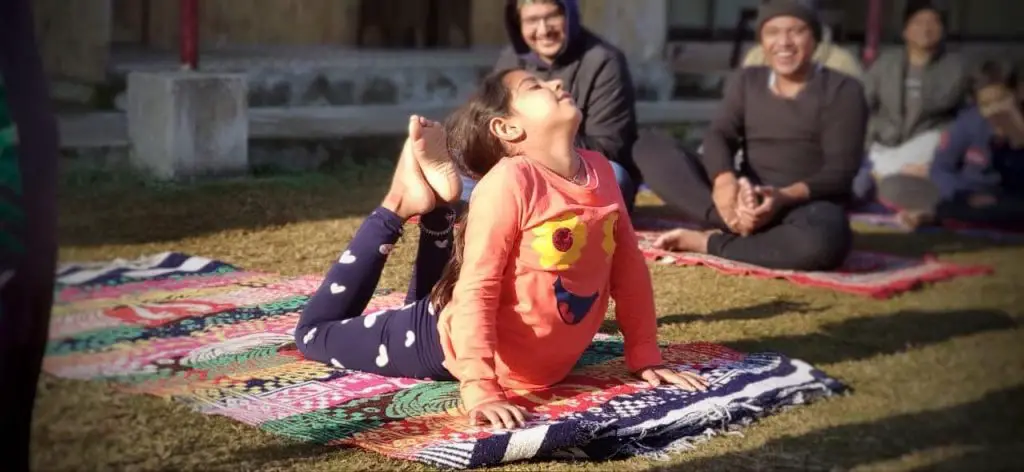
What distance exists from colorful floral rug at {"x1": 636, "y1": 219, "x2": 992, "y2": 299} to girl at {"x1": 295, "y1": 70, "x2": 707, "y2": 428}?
38.4 inches

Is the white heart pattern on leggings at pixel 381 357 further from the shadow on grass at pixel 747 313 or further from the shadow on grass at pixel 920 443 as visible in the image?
the shadow on grass at pixel 747 313

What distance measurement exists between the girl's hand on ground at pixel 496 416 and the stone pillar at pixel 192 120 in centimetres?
145

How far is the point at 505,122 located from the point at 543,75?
0.92m

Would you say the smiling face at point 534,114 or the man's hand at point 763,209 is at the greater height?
the smiling face at point 534,114

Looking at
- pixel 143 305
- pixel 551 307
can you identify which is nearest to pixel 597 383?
pixel 551 307

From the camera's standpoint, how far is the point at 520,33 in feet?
8.25

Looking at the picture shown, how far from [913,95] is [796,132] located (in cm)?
63

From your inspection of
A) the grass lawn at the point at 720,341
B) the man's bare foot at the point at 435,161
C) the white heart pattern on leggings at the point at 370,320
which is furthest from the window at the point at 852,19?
the white heart pattern on leggings at the point at 370,320

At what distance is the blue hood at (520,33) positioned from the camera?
2.46m

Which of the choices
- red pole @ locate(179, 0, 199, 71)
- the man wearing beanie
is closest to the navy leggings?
red pole @ locate(179, 0, 199, 71)

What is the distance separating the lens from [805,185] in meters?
2.79

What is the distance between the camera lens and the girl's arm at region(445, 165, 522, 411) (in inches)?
58.6

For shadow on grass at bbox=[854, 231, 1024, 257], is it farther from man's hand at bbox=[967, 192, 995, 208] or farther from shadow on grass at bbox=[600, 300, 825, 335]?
shadow on grass at bbox=[600, 300, 825, 335]

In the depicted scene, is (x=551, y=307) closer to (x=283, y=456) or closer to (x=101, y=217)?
(x=283, y=456)
